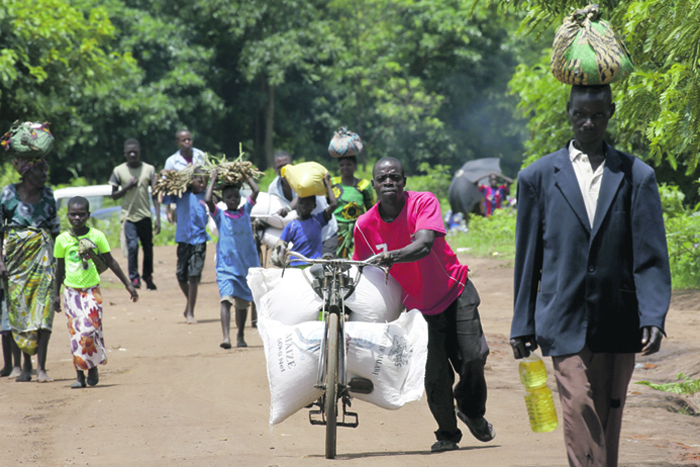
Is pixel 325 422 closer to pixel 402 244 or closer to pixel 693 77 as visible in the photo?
pixel 402 244

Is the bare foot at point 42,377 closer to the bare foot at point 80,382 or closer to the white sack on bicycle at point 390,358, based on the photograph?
the bare foot at point 80,382

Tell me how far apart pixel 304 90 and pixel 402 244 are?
33120 millimetres

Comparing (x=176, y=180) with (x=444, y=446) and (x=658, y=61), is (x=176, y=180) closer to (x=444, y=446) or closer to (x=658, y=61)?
(x=658, y=61)

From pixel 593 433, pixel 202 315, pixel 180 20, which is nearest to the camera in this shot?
pixel 593 433

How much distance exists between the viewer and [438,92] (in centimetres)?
3978

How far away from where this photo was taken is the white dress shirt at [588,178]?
3.83 meters

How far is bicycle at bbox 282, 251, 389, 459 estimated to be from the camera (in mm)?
5039

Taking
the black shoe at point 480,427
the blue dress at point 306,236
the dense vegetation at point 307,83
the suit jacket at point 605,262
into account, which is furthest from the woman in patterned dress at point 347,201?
the dense vegetation at point 307,83

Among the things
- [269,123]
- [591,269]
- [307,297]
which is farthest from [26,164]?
[269,123]

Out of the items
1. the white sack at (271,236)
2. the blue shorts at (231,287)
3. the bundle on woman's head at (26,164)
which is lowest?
the blue shorts at (231,287)

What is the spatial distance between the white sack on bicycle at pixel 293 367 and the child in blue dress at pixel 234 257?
4.15m

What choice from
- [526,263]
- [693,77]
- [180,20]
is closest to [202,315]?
[693,77]

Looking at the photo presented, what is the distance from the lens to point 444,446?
5.55 m

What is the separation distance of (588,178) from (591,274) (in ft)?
1.42
